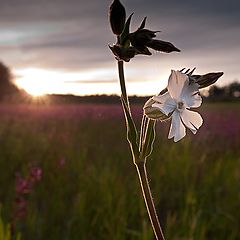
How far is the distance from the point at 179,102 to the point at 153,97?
0.03 metres

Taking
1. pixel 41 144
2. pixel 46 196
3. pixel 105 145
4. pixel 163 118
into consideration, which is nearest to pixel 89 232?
pixel 46 196

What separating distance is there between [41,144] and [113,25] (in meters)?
2.75

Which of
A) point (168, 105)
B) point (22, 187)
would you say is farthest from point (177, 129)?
point (22, 187)

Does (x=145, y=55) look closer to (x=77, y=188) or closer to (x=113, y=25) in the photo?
(x=113, y=25)

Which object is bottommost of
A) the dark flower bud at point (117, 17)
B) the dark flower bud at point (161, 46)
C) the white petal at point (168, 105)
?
the white petal at point (168, 105)

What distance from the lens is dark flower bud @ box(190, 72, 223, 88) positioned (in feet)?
2.06

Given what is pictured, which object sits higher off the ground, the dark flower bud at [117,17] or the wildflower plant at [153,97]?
the dark flower bud at [117,17]

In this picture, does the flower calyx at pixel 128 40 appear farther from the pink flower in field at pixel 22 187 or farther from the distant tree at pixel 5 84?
the distant tree at pixel 5 84

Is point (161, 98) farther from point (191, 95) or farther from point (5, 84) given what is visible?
point (5, 84)

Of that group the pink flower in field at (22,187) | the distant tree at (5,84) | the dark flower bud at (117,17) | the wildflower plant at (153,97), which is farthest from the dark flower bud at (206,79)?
the distant tree at (5,84)

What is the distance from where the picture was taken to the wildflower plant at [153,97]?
58 centimetres

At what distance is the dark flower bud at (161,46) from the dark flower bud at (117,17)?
4 cm

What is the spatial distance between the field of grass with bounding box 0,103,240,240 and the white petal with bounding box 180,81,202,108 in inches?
35.3

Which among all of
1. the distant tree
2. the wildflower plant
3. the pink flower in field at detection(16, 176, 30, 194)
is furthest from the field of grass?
A: the distant tree
